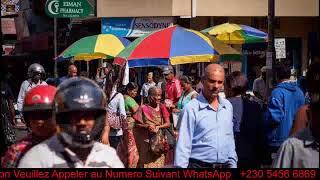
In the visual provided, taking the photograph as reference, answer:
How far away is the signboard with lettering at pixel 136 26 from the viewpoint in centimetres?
2511

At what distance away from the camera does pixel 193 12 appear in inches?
976

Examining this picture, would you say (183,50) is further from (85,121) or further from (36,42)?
(36,42)

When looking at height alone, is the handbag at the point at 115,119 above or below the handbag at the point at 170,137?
above

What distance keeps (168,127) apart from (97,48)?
18.5ft

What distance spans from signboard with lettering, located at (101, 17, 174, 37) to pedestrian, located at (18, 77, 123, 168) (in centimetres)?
2098

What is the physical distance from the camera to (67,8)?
18359mm

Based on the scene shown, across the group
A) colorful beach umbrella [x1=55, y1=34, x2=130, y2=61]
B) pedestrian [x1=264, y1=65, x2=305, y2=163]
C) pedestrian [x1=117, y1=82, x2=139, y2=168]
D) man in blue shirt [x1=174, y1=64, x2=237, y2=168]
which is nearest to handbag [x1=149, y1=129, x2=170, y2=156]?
pedestrian [x1=117, y1=82, x2=139, y2=168]

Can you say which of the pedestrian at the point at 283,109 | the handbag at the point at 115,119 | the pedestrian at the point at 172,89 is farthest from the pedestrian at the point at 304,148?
the pedestrian at the point at 172,89

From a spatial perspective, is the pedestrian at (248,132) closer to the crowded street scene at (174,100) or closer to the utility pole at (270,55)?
the crowded street scene at (174,100)

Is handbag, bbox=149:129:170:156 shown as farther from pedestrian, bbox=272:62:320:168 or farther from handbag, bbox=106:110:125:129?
pedestrian, bbox=272:62:320:168

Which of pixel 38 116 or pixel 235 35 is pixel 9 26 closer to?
pixel 235 35

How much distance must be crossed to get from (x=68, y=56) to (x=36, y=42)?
2668cm

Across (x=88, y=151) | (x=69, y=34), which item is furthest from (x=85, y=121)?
(x=69, y=34)

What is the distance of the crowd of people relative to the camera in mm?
3920
